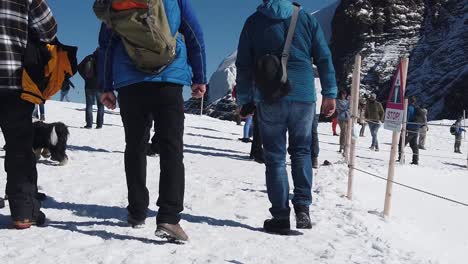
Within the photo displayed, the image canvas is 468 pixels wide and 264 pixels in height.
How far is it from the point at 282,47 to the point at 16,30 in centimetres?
178

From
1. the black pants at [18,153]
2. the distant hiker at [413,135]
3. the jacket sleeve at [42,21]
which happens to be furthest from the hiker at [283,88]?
the distant hiker at [413,135]

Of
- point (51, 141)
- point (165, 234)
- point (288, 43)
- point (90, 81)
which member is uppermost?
point (288, 43)

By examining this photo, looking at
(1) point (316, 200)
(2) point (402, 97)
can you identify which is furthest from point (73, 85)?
(2) point (402, 97)

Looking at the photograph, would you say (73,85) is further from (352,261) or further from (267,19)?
(352,261)

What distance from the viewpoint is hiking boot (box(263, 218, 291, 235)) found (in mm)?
3373

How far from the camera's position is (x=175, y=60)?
2959 millimetres

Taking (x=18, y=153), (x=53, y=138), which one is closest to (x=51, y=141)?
(x=53, y=138)

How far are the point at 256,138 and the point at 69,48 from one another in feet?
16.0

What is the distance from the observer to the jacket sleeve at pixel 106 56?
304 centimetres

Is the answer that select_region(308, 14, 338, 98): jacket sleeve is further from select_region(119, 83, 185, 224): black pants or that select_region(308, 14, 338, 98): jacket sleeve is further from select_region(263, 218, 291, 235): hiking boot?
select_region(119, 83, 185, 224): black pants

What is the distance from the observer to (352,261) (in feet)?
9.47

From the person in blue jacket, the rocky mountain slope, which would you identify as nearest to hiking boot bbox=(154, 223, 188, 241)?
the person in blue jacket

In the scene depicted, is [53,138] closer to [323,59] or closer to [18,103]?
[18,103]

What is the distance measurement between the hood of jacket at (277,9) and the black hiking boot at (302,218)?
145cm
